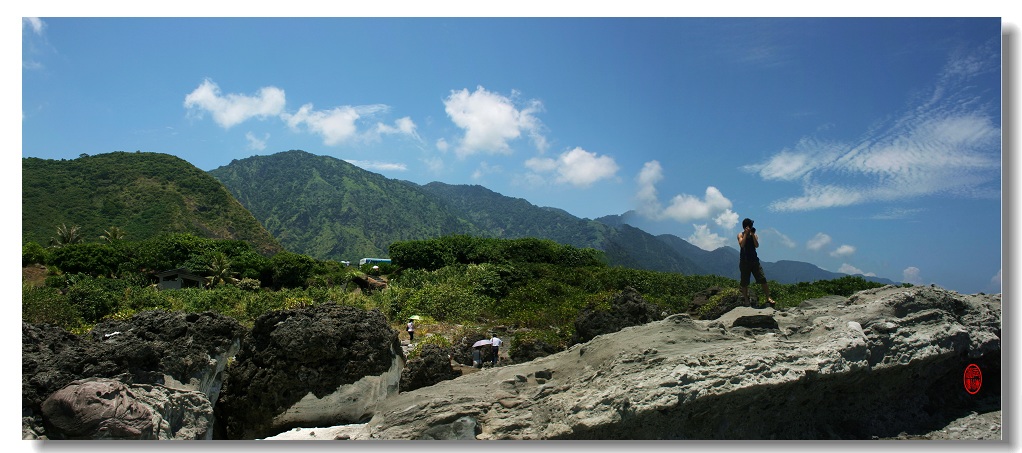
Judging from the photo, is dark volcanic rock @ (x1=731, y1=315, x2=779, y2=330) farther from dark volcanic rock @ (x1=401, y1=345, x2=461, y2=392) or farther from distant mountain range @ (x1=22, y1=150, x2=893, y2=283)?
dark volcanic rock @ (x1=401, y1=345, x2=461, y2=392)

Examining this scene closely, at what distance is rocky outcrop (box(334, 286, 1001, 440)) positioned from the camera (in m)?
5.72

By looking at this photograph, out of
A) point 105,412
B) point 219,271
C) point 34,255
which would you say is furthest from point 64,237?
point 105,412

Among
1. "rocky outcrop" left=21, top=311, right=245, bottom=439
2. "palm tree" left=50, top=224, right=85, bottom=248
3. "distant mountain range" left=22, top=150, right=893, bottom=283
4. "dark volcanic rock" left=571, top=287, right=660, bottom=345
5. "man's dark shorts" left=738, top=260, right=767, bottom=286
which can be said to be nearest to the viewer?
"rocky outcrop" left=21, top=311, right=245, bottom=439

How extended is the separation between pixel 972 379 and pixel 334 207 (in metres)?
119

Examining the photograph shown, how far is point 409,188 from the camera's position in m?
136

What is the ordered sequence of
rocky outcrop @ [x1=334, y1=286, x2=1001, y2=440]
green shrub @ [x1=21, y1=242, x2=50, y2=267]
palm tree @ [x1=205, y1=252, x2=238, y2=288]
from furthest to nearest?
1. palm tree @ [x1=205, y1=252, x2=238, y2=288]
2. green shrub @ [x1=21, y1=242, x2=50, y2=267]
3. rocky outcrop @ [x1=334, y1=286, x2=1001, y2=440]

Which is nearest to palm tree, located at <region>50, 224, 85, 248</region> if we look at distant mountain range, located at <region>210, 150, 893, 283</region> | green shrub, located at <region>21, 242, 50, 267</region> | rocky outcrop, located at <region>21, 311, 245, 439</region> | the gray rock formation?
green shrub, located at <region>21, 242, 50, 267</region>

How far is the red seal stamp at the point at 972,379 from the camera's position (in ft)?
22.6

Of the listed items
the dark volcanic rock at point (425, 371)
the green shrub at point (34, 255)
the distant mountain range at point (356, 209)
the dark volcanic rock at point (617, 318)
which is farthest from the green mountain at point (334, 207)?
the dark volcanic rock at point (425, 371)

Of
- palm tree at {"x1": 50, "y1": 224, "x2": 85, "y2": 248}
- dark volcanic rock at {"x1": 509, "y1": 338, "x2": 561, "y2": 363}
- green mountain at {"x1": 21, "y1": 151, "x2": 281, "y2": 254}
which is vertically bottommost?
dark volcanic rock at {"x1": 509, "y1": 338, "x2": 561, "y2": 363}

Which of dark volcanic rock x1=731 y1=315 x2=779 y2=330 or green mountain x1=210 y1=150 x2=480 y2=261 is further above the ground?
green mountain x1=210 y1=150 x2=480 y2=261

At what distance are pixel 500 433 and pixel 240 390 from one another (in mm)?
3541

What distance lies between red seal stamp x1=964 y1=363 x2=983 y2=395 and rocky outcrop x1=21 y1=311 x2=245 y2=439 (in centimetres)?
837

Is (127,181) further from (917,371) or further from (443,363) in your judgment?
(917,371)
